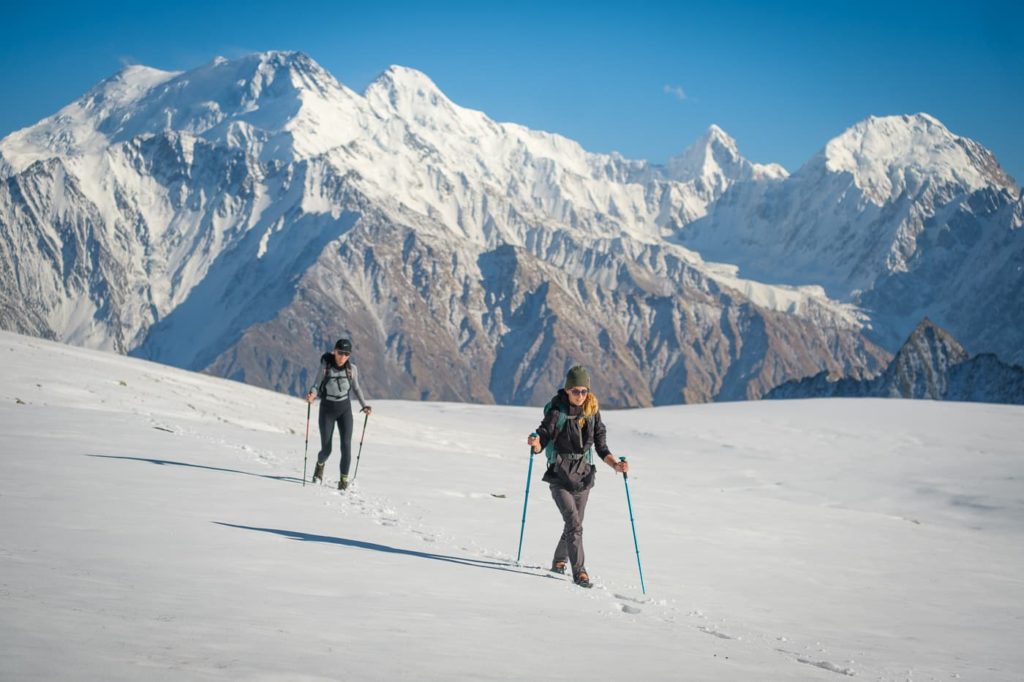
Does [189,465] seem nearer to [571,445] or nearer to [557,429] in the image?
[557,429]

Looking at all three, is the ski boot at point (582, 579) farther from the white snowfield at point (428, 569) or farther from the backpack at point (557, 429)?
the backpack at point (557, 429)

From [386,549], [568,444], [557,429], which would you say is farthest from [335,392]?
[568,444]

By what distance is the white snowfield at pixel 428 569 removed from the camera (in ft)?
26.6

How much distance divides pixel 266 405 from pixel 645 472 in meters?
14.9

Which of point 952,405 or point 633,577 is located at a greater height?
point 952,405

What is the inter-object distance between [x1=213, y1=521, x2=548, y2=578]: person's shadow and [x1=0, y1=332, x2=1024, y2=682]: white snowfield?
66 mm

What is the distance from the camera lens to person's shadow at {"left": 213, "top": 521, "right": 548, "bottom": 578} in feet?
43.7

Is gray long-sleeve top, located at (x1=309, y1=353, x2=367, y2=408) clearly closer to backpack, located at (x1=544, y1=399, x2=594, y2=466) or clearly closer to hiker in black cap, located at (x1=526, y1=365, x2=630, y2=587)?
backpack, located at (x1=544, y1=399, x2=594, y2=466)

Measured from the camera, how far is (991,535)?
25.6m

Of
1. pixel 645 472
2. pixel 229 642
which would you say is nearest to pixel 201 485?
pixel 229 642

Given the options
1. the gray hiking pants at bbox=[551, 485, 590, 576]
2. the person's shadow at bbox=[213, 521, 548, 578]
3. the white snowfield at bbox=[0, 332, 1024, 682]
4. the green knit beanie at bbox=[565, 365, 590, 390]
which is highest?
the green knit beanie at bbox=[565, 365, 590, 390]

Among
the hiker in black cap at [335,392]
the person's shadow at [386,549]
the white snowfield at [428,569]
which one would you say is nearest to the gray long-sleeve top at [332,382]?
the hiker in black cap at [335,392]

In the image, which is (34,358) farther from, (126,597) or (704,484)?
(126,597)

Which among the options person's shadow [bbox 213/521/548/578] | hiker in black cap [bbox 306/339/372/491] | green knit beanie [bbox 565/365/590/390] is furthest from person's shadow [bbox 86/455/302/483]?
green knit beanie [bbox 565/365/590/390]
